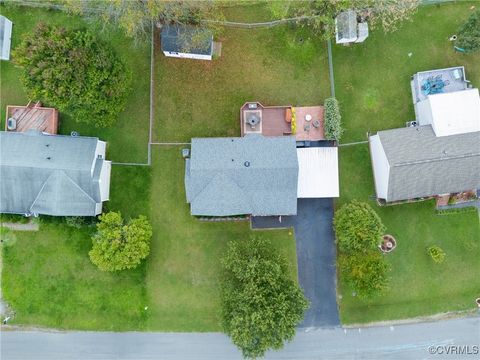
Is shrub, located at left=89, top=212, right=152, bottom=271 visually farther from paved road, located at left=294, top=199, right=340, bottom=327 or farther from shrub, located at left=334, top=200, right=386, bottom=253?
shrub, located at left=334, top=200, right=386, bottom=253

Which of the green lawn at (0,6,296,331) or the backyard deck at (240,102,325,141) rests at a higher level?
the backyard deck at (240,102,325,141)

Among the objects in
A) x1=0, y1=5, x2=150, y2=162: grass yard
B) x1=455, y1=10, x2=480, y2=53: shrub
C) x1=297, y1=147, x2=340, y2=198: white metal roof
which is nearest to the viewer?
x1=455, y1=10, x2=480, y2=53: shrub

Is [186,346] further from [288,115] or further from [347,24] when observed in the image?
[347,24]

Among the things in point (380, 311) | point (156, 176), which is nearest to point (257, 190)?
point (156, 176)

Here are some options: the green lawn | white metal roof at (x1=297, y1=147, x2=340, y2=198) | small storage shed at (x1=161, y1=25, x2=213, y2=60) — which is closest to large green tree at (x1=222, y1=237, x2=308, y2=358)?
the green lawn

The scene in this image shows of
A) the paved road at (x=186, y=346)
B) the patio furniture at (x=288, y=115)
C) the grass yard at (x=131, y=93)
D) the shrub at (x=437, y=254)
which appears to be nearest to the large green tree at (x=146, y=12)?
the grass yard at (x=131, y=93)

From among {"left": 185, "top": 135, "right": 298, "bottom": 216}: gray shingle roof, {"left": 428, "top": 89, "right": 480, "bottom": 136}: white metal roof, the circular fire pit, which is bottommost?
the circular fire pit
